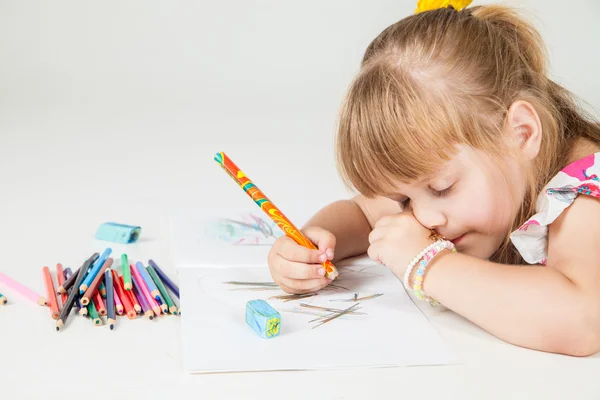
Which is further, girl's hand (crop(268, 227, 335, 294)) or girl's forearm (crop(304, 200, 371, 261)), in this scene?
girl's forearm (crop(304, 200, 371, 261))

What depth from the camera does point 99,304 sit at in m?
1.15

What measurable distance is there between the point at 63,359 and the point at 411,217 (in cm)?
51

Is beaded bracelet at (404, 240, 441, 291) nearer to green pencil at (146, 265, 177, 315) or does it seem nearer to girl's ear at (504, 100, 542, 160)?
girl's ear at (504, 100, 542, 160)

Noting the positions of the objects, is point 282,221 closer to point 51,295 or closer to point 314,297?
point 314,297

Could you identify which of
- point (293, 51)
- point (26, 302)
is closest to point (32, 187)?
point (26, 302)

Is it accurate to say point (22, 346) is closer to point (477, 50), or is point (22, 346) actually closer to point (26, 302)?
point (26, 302)

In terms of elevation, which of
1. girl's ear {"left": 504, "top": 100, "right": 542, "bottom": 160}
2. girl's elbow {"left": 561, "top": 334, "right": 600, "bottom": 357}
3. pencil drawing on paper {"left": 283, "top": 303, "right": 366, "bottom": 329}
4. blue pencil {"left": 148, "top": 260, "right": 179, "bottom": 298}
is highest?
girl's ear {"left": 504, "top": 100, "right": 542, "bottom": 160}

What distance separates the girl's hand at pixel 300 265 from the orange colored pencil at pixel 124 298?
220 millimetres

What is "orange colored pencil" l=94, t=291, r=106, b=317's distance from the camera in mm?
Result: 1133

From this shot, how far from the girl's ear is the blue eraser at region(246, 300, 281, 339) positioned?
409mm

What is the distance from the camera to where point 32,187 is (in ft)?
5.65

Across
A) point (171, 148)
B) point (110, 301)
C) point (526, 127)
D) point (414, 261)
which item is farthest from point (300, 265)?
point (171, 148)

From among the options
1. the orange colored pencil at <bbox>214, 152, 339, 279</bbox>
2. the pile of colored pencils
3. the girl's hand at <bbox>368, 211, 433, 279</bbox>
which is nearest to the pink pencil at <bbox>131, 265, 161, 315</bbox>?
the pile of colored pencils

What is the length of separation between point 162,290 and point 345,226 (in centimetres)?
37
